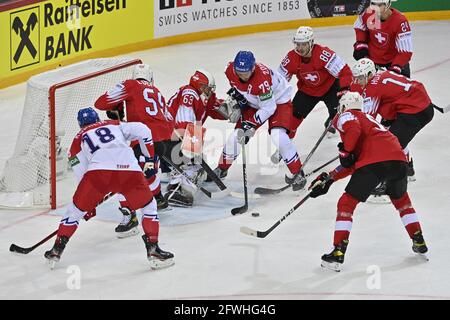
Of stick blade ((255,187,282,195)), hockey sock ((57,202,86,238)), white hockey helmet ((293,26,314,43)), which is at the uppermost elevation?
white hockey helmet ((293,26,314,43))

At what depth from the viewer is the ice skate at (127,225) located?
7332 mm

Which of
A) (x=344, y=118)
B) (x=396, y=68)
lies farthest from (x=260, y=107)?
(x=344, y=118)

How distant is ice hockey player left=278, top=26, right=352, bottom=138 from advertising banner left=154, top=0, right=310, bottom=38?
376 cm

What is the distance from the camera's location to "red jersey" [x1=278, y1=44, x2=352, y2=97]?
8508 mm

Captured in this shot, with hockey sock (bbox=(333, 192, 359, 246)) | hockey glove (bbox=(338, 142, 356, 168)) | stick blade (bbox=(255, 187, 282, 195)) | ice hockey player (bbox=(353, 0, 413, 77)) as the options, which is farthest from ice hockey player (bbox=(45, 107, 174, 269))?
ice hockey player (bbox=(353, 0, 413, 77))

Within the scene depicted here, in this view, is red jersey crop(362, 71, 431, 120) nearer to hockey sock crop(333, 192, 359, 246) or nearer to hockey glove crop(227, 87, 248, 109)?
hockey glove crop(227, 87, 248, 109)

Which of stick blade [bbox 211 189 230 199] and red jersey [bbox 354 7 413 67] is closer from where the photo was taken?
stick blade [bbox 211 189 230 199]

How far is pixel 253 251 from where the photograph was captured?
7.00m

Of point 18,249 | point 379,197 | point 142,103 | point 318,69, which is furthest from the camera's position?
point 318,69

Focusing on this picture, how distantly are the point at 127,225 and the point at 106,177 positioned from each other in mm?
862

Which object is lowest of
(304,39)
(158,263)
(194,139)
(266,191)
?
(266,191)

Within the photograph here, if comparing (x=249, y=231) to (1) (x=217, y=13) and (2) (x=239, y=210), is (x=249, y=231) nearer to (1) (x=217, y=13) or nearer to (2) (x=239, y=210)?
(2) (x=239, y=210)

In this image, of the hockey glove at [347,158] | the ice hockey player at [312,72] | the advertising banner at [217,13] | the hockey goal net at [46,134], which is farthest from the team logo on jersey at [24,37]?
the hockey glove at [347,158]

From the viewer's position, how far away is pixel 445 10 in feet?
43.4
